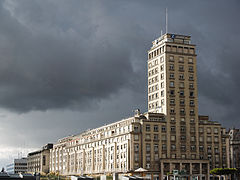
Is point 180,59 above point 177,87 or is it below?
above

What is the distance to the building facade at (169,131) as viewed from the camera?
157 meters

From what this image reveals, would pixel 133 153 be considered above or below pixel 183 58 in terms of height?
below

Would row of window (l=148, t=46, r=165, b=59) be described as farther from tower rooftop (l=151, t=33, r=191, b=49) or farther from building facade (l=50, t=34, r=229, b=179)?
tower rooftop (l=151, t=33, r=191, b=49)

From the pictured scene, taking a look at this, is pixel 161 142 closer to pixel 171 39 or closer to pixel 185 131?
pixel 185 131

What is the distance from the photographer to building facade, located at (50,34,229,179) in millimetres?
157250

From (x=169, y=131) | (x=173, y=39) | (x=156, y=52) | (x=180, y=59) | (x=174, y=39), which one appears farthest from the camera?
(x=156, y=52)

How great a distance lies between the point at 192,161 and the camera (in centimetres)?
15912

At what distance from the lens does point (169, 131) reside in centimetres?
16212

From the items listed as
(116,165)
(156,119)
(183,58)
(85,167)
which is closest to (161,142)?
(156,119)

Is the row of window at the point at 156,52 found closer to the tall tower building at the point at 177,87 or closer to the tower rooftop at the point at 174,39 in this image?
the tall tower building at the point at 177,87

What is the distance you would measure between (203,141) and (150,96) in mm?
28090

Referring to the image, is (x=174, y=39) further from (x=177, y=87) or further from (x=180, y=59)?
(x=177, y=87)

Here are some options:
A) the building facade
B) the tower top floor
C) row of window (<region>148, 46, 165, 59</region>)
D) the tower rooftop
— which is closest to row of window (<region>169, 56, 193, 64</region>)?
the building facade

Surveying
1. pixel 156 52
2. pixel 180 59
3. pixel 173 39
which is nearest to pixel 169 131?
pixel 180 59
